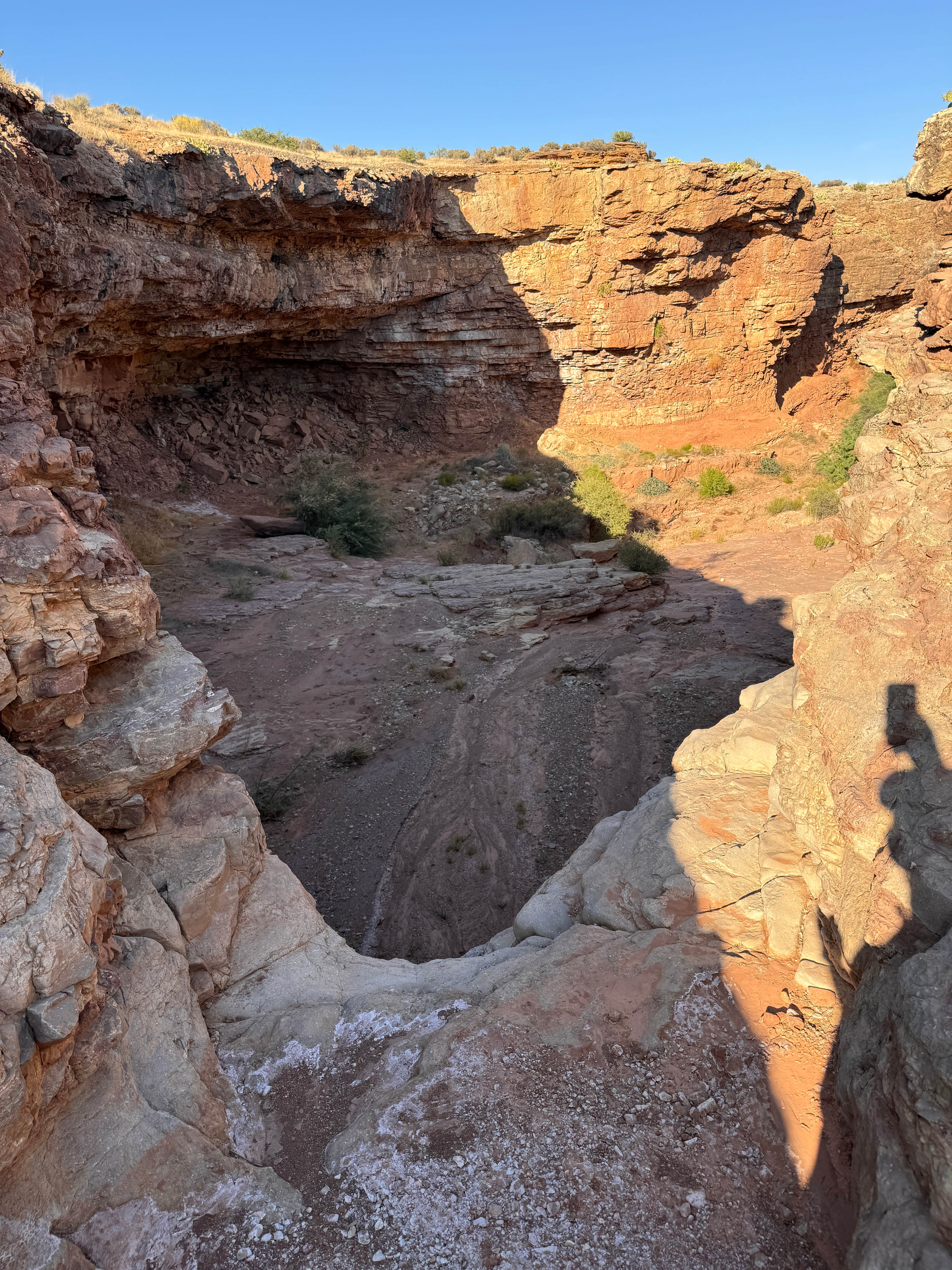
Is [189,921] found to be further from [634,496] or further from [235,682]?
[634,496]

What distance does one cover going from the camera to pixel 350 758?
10062mm

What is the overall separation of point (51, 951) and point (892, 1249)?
3698 mm

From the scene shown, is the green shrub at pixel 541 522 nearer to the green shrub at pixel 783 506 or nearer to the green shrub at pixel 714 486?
the green shrub at pixel 714 486

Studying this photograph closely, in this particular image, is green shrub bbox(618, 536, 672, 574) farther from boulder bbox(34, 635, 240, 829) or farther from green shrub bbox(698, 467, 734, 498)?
boulder bbox(34, 635, 240, 829)

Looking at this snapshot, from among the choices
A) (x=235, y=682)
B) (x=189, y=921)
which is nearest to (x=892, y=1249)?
(x=189, y=921)

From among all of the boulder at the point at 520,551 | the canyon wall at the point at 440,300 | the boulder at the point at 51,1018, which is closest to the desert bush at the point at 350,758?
the boulder at the point at 51,1018

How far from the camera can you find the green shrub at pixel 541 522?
1927cm

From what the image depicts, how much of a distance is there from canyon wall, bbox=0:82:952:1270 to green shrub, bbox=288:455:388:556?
366 inches

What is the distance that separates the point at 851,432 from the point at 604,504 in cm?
766

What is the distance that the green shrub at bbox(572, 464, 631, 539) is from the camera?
19531 mm

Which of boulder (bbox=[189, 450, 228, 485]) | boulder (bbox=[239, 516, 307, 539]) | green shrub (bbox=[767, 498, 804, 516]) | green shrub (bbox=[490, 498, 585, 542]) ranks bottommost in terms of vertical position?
boulder (bbox=[239, 516, 307, 539])

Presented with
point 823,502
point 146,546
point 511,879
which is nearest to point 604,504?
point 823,502

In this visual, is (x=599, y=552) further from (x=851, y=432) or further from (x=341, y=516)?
(x=851, y=432)

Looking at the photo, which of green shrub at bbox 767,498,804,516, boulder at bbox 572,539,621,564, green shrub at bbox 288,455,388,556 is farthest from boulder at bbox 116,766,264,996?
green shrub at bbox 767,498,804,516
